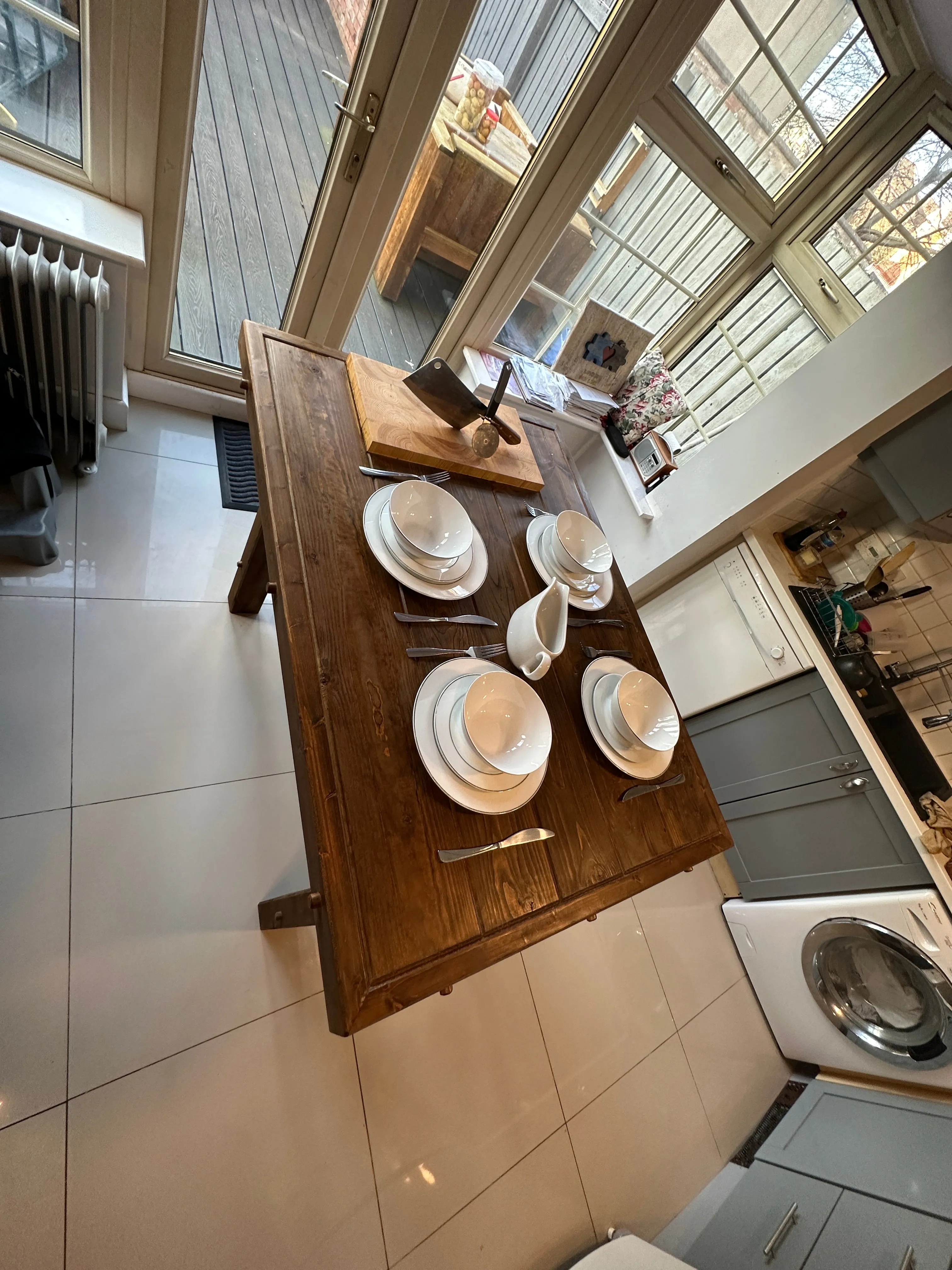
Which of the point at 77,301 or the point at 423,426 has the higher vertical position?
the point at 77,301

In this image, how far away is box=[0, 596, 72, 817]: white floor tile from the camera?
125cm

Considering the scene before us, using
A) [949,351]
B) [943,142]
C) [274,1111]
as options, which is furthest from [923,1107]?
[943,142]

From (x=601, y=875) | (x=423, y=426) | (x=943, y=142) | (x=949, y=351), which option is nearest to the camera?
(x=601, y=875)

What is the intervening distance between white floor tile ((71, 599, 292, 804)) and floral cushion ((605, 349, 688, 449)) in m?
1.94

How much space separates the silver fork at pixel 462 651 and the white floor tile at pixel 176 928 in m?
0.86

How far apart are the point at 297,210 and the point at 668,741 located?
2166mm

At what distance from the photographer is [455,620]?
1016 mm

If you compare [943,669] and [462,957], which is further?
[943,669]

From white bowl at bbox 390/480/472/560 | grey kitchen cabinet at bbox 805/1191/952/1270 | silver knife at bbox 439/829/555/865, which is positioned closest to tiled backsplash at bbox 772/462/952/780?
grey kitchen cabinet at bbox 805/1191/952/1270

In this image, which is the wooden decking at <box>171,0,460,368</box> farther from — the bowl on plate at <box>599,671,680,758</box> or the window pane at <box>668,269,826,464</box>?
the bowl on plate at <box>599,671,680,758</box>

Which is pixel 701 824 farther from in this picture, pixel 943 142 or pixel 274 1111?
pixel 943 142

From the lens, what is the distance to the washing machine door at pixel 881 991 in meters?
1.70

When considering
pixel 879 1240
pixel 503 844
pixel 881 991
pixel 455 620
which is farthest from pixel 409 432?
pixel 881 991

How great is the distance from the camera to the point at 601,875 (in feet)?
3.04
